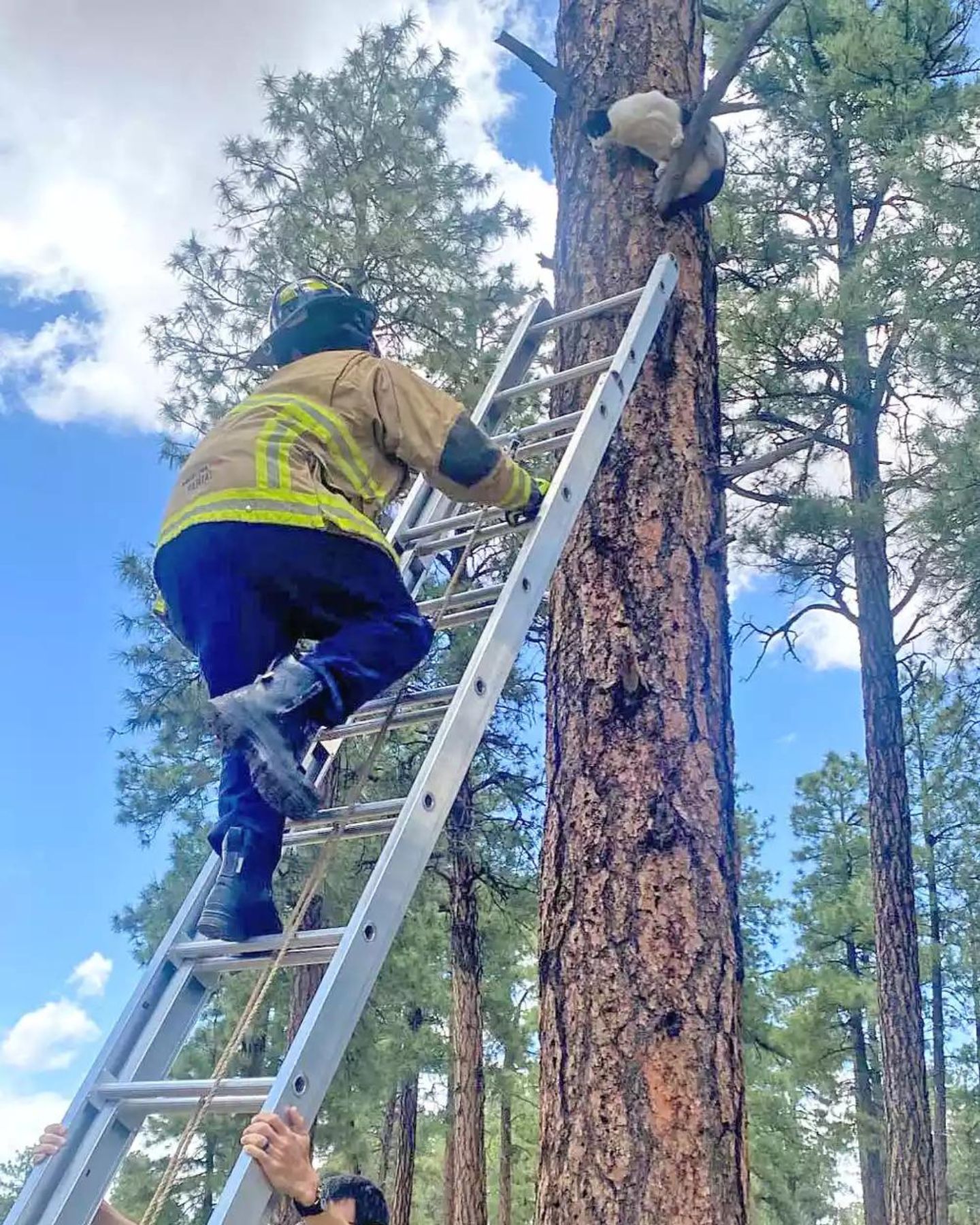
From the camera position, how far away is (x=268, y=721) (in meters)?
1.95

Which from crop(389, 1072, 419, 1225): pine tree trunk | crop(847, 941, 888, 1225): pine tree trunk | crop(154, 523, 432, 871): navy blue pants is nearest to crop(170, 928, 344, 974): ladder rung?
crop(154, 523, 432, 871): navy blue pants

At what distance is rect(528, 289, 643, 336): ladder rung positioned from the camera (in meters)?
3.08

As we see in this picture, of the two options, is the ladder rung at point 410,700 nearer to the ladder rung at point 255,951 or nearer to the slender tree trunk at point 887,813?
the ladder rung at point 255,951

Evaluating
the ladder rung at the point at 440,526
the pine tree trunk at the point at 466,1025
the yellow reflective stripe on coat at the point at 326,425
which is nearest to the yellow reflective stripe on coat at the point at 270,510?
the yellow reflective stripe on coat at the point at 326,425

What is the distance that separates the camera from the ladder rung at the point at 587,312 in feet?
10.1

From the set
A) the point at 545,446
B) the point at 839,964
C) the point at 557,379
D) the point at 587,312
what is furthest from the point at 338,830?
the point at 839,964

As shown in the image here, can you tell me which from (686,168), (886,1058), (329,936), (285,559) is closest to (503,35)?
(686,168)

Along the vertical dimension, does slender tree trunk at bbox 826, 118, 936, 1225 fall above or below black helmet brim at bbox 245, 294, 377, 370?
above

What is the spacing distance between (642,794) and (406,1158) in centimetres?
1234

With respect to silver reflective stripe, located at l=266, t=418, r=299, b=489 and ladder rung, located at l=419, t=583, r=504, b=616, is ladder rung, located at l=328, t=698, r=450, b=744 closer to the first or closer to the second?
ladder rung, located at l=419, t=583, r=504, b=616

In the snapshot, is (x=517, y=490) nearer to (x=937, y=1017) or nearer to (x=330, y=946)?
(x=330, y=946)

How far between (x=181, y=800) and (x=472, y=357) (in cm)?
438

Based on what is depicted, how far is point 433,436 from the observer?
223 cm

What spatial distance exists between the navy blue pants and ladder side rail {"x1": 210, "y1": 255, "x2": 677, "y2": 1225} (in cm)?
17
